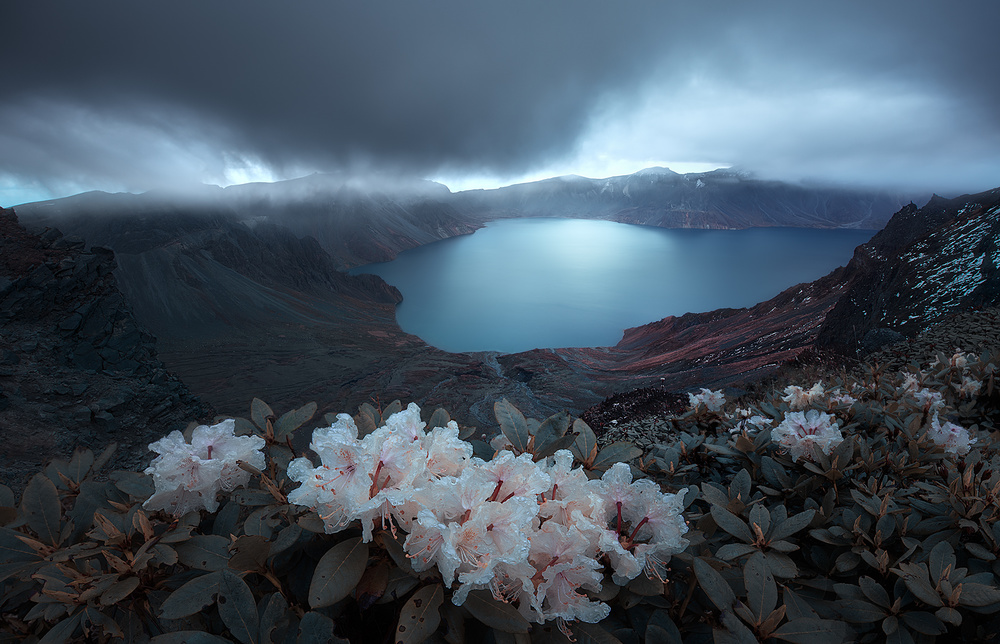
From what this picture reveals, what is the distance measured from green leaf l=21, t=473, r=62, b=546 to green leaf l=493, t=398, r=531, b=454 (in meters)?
0.98

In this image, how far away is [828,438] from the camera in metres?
1.38

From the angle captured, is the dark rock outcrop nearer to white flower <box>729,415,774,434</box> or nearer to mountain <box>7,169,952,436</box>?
mountain <box>7,169,952,436</box>

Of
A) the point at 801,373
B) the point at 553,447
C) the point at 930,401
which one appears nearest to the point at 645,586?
the point at 553,447

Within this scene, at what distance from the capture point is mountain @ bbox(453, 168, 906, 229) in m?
85.6

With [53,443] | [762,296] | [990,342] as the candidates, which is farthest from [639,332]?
[53,443]

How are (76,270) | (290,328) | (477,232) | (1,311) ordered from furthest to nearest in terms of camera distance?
(477,232) < (290,328) < (76,270) < (1,311)

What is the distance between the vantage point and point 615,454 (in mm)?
1090

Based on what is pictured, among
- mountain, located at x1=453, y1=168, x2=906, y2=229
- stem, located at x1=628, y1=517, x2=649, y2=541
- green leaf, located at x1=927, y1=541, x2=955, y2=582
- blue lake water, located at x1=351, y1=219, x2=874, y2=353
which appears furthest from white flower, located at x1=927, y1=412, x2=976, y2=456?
mountain, located at x1=453, y1=168, x2=906, y2=229

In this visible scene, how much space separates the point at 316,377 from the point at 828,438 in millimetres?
23843

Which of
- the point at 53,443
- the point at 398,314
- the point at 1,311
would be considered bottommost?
the point at 398,314

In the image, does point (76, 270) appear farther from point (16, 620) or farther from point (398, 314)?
point (398, 314)

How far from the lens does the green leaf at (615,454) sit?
1.06 meters

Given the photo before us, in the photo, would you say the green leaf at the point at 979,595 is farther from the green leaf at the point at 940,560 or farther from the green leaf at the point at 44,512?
the green leaf at the point at 44,512

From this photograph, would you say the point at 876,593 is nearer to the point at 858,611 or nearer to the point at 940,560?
the point at 858,611
